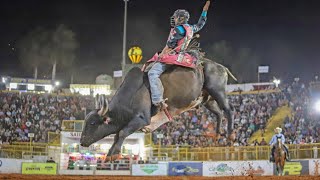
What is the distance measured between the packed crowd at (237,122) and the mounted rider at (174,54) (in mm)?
25219

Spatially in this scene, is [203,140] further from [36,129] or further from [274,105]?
[36,129]

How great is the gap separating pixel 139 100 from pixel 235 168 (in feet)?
68.1

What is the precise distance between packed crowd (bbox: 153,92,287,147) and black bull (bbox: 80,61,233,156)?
24.9 meters

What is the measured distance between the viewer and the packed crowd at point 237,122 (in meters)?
35.7

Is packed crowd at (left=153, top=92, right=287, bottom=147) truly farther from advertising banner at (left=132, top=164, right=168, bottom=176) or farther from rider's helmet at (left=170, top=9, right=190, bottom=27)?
rider's helmet at (left=170, top=9, right=190, bottom=27)

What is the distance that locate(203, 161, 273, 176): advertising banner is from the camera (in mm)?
27719

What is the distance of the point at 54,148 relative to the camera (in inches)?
1353

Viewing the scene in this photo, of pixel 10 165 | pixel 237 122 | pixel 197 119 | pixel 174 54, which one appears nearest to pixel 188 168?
pixel 237 122

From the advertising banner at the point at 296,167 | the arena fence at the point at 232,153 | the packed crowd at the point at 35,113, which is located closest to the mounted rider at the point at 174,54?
the advertising banner at the point at 296,167

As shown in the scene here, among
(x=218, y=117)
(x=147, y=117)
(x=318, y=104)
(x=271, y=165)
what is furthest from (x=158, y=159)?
(x=147, y=117)

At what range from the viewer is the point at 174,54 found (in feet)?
31.2

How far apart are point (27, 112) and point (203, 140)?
1761 cm

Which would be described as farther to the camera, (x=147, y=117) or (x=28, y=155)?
(x=28, y=155)

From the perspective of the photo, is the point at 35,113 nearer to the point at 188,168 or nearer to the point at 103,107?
the point at 188,168
